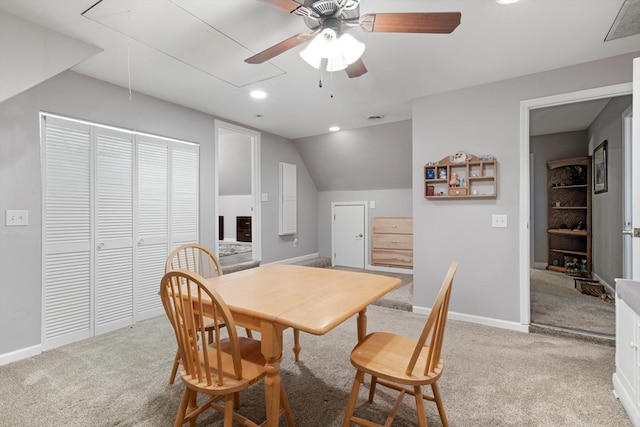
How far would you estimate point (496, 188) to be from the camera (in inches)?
116

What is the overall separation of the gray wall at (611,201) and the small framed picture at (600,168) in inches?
3.3

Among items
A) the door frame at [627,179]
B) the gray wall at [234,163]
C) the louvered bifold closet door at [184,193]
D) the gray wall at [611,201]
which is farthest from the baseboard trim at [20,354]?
the gray wall at [611,201]

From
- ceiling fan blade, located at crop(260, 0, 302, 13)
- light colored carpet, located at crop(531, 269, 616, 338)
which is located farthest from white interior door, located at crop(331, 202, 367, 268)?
ceiling fan blade, located at crop(260, 0, 302, 13)

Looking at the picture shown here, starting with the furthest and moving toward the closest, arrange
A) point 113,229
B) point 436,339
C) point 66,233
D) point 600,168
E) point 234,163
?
point 234,163
point 600,168
point 113,229
point 66,233
point 436,339

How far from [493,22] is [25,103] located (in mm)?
3425

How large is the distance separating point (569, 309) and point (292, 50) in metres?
3.72

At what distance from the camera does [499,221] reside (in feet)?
9.72

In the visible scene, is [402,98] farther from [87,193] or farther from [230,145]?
[230,145]

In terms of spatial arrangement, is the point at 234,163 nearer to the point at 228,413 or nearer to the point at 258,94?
the point at 258,94

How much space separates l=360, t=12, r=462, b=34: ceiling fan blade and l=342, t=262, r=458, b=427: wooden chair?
112 centimetres

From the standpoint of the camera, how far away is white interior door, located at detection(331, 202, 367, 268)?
5488 millimetres

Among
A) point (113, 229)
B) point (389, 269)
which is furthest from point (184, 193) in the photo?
point (389, 269)

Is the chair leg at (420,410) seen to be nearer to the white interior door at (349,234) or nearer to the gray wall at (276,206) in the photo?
the gray wall at (276,206)

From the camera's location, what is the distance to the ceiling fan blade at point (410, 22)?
1.39 m
